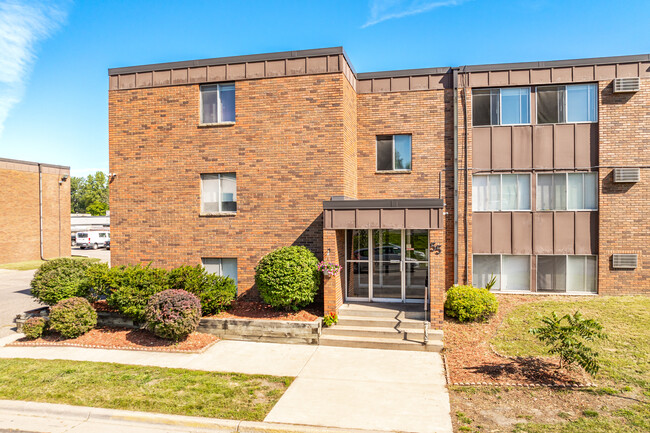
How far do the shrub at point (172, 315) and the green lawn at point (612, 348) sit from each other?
25.7 feet

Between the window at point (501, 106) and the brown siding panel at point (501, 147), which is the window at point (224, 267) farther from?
the window at point (501, 106)

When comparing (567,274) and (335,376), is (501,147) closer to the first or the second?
(567,274)

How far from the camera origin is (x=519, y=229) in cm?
1473

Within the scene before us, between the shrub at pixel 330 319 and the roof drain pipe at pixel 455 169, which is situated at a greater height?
the roof drain pipe at pixel 455 169

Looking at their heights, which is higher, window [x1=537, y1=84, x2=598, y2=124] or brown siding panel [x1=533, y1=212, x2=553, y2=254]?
window [x1=537, y1=84, x2=598, y2=124]

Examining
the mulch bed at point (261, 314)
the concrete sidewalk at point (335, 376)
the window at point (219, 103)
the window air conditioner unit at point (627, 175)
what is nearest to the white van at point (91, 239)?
the concrete sidewalk at point (335, 376)

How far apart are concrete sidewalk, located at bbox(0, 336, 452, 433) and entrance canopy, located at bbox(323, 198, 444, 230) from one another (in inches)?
137

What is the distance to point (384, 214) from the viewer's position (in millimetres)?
12102

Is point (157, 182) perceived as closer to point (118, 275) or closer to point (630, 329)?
point (118, 275)

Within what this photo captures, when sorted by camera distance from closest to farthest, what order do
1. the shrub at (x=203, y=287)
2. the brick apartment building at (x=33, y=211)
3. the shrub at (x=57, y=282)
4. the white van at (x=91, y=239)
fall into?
the shrub at (x=203, y=287) → the shrub at (x=57, y=282) → the brick apartment building at (x=33, y=211) → the white van at (x=91, y=239)

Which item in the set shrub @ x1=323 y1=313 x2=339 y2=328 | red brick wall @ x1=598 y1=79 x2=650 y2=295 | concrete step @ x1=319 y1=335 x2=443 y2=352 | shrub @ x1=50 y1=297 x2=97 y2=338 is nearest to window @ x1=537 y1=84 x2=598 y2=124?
red brick wall @ x1=598 y1=79 x2=650 y2=295

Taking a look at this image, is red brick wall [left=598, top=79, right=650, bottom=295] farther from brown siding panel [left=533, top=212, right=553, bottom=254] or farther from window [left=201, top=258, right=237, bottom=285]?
window [left=201, top=258, right=237, bottom=285]

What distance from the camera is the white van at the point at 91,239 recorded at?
4769 centimetres

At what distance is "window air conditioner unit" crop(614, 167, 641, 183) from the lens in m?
13.9
